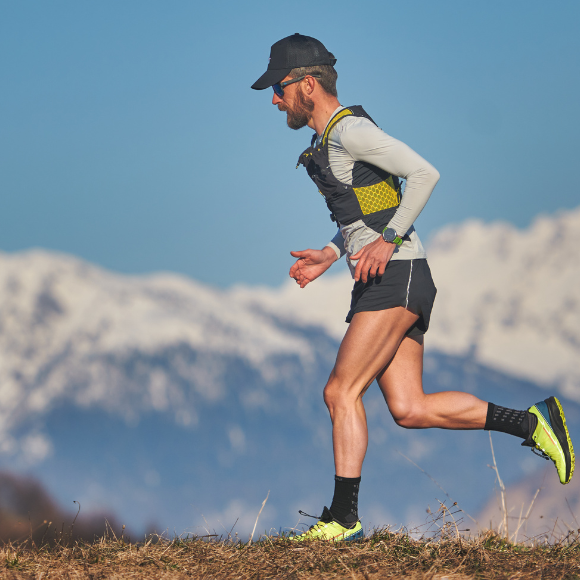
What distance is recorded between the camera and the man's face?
3.81 metres

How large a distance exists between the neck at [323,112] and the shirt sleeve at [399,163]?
0.85 feet

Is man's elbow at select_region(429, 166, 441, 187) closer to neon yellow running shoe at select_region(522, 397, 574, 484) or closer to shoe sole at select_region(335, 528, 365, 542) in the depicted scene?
neon yellow running shoe at select_region(522, 397, 574, 484)

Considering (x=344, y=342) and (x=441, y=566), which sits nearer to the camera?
(x=441, y=566)

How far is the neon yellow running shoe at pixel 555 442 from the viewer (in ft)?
13.4

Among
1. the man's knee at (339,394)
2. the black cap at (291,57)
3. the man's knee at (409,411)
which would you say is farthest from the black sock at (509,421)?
the black cap at (291,57)

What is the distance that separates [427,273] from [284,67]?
1485 mm

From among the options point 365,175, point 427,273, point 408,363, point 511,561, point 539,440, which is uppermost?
point 365,175

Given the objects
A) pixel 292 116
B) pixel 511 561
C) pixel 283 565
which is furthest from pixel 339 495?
pixel 292 116

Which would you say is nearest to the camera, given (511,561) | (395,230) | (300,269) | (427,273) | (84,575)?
(84,575)

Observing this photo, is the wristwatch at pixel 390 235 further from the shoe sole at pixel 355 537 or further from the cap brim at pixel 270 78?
the shoe sole at pixel 355 537

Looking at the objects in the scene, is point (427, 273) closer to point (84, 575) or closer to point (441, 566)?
point (441, 566)

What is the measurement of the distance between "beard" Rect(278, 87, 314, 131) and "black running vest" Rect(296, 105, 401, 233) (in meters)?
0.20

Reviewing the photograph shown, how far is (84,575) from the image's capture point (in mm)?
3002

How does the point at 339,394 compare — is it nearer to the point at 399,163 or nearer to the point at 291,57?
the point at 399,163
